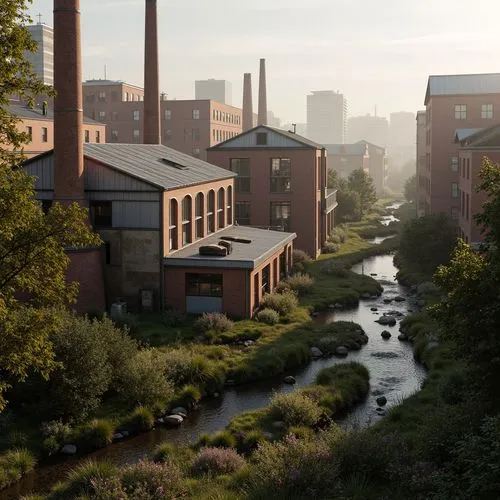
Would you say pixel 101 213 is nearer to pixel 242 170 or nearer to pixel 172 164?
pixel 172 164

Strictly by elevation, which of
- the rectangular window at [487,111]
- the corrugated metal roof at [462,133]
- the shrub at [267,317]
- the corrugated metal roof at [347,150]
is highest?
the corrugated metal roof at [347,150]

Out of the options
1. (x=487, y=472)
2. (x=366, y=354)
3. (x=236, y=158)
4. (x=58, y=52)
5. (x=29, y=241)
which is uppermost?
(x=58, y=52)

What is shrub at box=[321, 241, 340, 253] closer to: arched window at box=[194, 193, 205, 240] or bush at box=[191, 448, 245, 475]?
arched window at box=[194, 193, 205, 240]

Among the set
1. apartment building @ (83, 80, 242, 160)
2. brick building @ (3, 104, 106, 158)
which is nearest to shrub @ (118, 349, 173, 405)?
brick building @ (3, 104, 106, 158)

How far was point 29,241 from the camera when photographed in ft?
49.4

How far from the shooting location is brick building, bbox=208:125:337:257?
54.7m

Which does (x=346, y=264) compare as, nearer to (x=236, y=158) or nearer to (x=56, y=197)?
(x=236, y=158)

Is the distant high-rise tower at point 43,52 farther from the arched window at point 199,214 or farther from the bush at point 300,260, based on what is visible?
the arched window at point 199,214

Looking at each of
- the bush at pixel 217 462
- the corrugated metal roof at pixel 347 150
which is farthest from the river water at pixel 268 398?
the corrugated metal roof at pixel 347 150

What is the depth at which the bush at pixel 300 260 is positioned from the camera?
160 feet

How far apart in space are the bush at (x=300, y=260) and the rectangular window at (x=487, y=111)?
2700 cm

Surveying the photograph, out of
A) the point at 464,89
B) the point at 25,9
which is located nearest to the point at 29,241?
the point at 25,9

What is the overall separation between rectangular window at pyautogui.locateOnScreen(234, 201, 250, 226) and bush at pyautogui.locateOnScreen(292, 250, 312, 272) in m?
6.65

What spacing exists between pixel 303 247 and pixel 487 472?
146 feet
